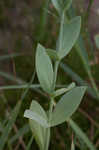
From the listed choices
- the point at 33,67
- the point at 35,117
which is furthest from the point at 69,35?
the point at 33,67

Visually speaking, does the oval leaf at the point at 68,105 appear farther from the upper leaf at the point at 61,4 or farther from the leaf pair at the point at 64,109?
the upper leaf at the point at 61,4

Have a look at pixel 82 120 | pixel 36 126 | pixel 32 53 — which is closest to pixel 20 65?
pixel 32 53

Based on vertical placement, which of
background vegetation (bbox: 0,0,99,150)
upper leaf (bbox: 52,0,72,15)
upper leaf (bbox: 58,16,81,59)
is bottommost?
background vegetation (bbox: 0,0,99,150)

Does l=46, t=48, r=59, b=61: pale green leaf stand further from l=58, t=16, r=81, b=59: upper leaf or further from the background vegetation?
the background vegetation

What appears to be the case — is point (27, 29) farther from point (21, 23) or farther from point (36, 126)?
point (36, 126)

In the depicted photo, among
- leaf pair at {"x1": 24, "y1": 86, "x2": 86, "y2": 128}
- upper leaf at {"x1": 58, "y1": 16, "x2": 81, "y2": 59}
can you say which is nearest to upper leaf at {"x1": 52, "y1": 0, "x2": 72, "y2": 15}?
upper leaf at {"x1": 58, "y1": 16, "x2": 81, "y2": 59}
